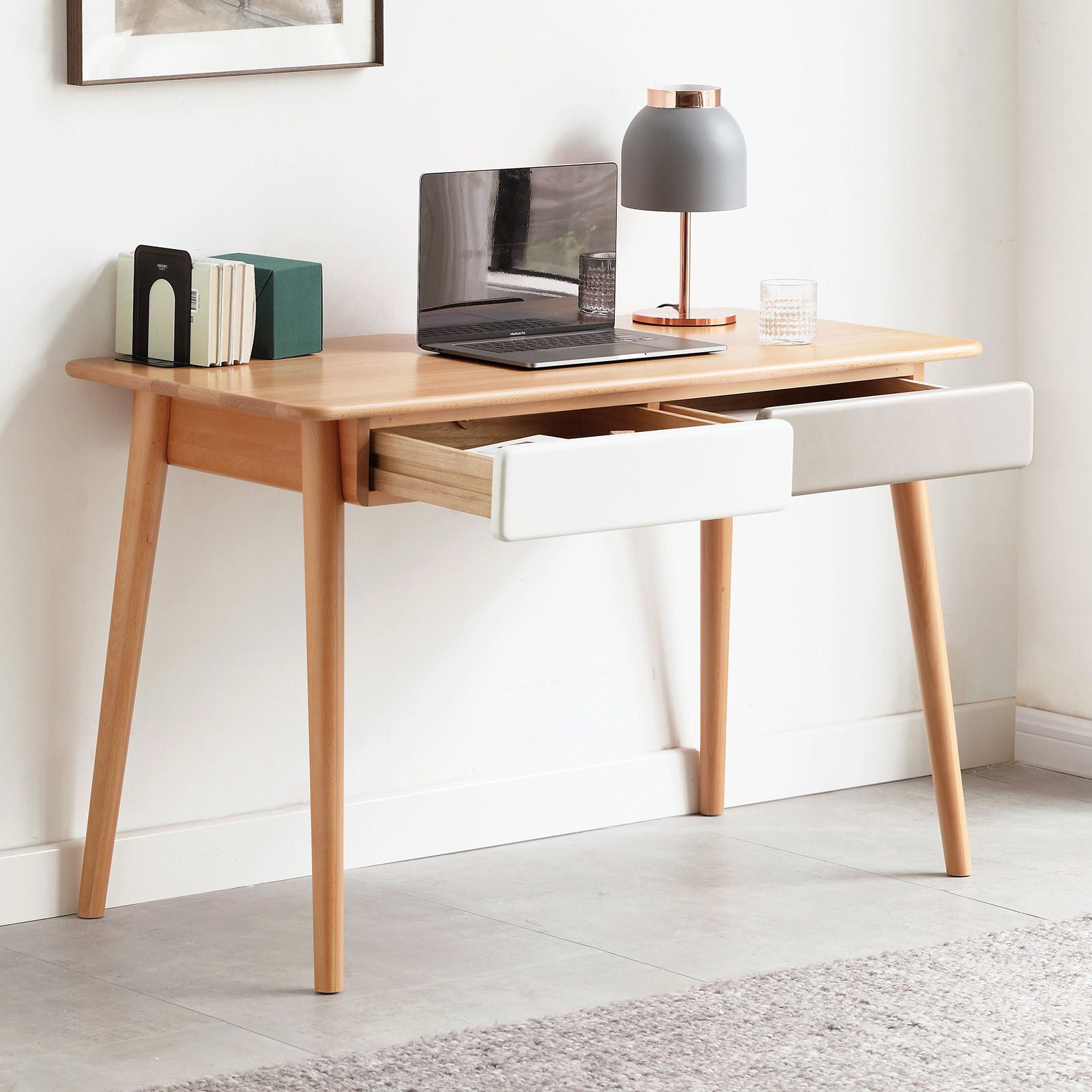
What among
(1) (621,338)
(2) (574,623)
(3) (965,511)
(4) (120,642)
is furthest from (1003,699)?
(4) (120,642)

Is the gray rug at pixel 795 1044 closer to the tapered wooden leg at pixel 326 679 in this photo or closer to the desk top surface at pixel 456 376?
the tapered wooden leg at pixel 326 679

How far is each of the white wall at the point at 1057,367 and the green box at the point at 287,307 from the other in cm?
139

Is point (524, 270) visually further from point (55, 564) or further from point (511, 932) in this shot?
point (511, 932)

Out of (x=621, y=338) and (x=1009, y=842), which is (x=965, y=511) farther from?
(x=621, y=338)

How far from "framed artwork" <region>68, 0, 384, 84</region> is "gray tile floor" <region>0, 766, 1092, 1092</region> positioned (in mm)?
1131

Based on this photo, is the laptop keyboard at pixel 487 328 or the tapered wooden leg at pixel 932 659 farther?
the tapered wooden leg at pixel 932 659

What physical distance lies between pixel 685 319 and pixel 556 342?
300mm

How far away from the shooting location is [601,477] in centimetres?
227

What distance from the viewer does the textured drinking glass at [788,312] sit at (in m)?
2.81

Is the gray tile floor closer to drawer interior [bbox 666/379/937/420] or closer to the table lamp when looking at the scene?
drawer interior [bbox 666/379/937/420]

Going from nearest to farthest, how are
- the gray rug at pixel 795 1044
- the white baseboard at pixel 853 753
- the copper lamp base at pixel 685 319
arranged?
the gray rug at pixel 795 1044, the copper lamp base at pixel 685 319, the white baseboard at pixel 853 753

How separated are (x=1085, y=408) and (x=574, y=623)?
3.18 feet

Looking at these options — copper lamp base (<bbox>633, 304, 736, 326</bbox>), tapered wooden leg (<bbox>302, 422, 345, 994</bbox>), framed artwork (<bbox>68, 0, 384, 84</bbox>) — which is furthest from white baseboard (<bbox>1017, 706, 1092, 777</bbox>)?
framed artwork (<bbox>68, 0, 384, 84</bbox>)

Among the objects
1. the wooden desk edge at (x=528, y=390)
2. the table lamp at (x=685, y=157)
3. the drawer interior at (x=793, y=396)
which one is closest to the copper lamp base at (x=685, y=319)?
the table lamp at (x=685, y=157)
